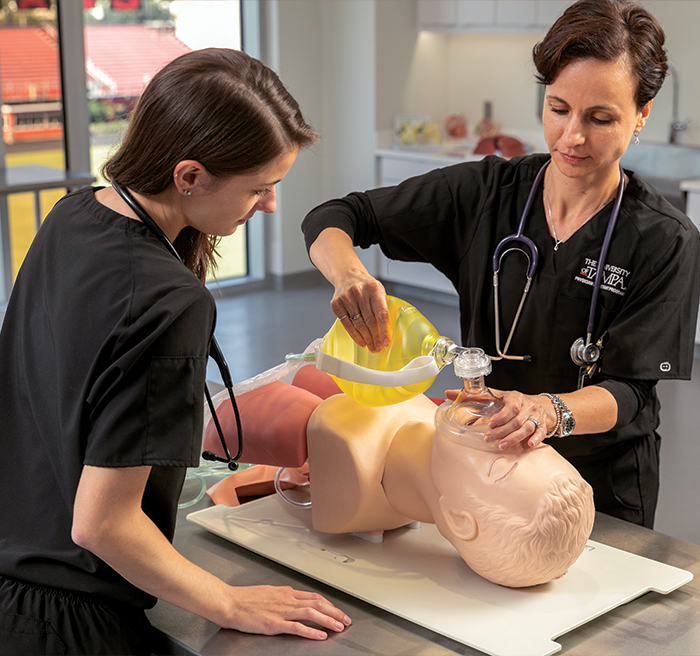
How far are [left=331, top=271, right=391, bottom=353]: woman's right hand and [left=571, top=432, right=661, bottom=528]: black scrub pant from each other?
1.61 feet

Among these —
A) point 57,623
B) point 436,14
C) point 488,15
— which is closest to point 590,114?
point 57,623

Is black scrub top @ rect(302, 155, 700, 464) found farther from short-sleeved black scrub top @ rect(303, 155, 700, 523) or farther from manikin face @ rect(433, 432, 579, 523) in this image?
manikin face @ rect(433, 432, 579, 523)

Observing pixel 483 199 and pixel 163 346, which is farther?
pixel 483 199

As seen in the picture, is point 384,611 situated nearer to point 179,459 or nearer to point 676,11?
point 179,459

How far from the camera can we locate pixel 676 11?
471 cm

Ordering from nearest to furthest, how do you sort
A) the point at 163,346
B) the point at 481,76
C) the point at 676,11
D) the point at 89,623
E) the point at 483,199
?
the point at 163,346 < the point at 89,623 < the point at 483,199 < the point at 676,11 < the point at 481,76

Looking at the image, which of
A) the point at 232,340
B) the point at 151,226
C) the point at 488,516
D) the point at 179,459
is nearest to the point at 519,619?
the point at 488,516

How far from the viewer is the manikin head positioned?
114cm

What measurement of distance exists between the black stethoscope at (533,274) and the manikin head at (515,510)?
338 millimetres

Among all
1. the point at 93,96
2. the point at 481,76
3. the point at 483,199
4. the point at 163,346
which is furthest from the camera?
the point at 481,76

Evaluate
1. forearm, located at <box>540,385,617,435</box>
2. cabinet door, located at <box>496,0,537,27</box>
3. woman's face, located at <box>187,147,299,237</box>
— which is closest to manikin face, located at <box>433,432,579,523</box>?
forearm, located at <box>540,385,617,435</box>

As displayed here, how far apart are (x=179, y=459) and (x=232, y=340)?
3.88 metres

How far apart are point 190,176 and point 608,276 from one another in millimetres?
823

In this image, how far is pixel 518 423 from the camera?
1188mm
